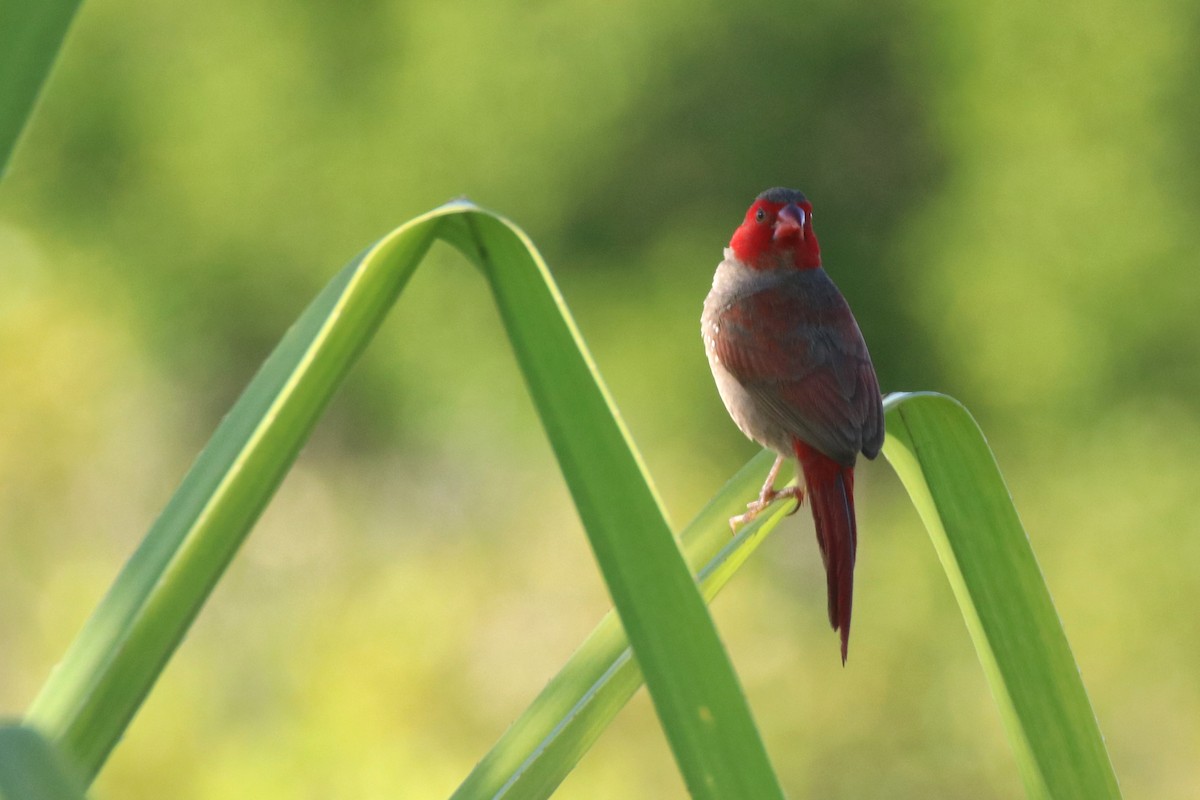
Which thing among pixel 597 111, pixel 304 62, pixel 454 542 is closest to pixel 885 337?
pixel 597 111

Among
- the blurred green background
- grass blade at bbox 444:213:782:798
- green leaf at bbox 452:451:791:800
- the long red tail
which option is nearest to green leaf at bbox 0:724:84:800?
grass blade at bbox 444:213:782:798

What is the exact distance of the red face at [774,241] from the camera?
4.86ft

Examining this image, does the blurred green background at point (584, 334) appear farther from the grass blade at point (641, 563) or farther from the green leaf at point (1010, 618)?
the grass blade at point (641, 563)

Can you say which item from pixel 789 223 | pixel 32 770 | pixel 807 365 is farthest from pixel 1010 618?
pixel 789 223

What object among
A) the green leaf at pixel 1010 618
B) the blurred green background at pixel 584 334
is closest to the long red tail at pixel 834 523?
the green leaf at pixel 1010 618

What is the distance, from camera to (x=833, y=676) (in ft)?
17.7

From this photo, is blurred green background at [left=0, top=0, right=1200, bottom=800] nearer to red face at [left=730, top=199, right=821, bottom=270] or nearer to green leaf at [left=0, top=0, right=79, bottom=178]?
red face at [left=730, top=199, right=821, bottom=270]

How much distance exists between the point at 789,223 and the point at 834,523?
1.42ft

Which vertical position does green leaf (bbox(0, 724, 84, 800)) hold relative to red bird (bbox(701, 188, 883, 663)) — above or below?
above

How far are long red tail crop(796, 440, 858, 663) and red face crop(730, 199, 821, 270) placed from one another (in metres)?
0.35

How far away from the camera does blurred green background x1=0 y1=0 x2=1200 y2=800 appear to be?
5020 millimetres

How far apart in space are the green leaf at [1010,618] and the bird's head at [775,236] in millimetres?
728

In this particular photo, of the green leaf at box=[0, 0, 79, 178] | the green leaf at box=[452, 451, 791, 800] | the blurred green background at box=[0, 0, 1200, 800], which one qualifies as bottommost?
the blurred green background at box=[0, 0, 1200, 800]

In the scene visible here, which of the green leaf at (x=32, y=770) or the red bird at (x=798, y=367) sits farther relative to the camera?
the red bird at (x=798, y=367)
